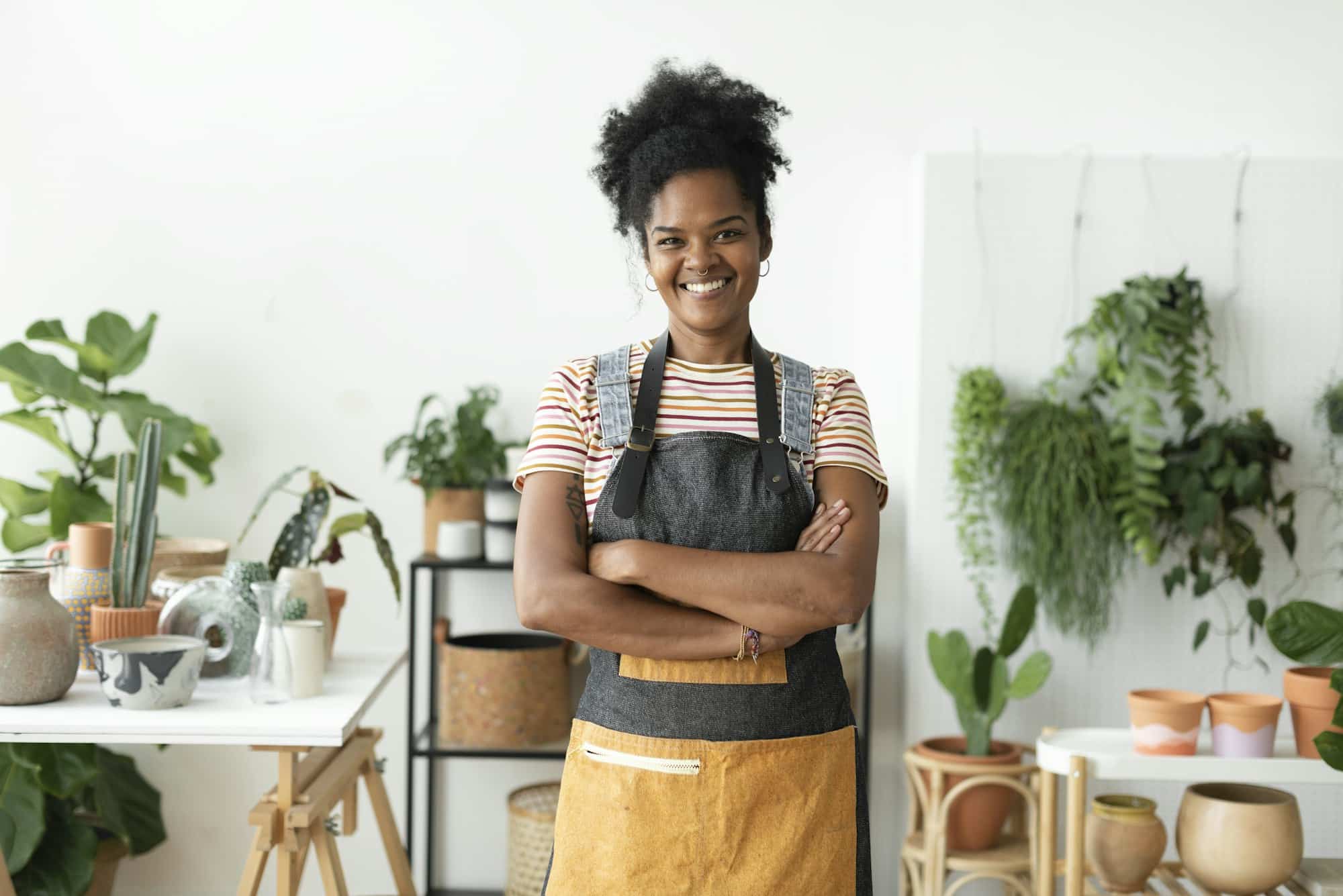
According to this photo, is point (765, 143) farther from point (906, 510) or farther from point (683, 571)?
point (906, 510)

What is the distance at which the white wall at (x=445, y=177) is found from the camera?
3.37 meters

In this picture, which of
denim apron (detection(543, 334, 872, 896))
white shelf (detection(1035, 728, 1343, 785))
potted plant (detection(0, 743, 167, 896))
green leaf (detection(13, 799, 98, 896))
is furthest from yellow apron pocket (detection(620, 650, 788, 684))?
green leaf (detection(13, 799, 98, 896))

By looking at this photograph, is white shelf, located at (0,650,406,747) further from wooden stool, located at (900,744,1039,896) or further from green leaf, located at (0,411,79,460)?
wooden stool, located at (900,744,1039,896)

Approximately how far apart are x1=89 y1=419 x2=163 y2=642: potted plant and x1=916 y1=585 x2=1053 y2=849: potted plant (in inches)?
68.7

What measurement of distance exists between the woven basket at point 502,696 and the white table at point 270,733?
0.65 meters

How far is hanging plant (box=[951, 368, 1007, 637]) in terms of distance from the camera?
3.10 meters

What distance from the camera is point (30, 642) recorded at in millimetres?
2059

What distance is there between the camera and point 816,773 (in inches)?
59.9

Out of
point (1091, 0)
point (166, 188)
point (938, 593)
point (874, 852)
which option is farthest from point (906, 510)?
point (166, 188)

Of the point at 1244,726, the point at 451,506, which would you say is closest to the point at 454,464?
the point at 451,506

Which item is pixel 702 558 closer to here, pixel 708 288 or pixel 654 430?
pixel 654 430

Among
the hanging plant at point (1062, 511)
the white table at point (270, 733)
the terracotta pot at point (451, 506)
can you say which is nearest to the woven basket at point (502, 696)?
the terracotta pot at point (451, 506)

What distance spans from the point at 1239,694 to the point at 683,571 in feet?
4.78

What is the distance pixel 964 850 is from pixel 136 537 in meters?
1.97
